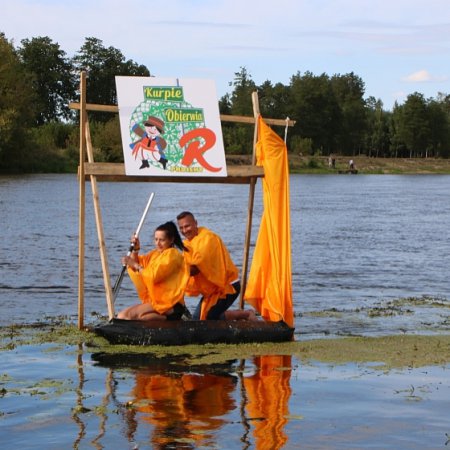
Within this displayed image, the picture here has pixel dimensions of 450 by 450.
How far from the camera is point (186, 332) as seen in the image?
41.8ft

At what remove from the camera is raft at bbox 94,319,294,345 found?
12.7m

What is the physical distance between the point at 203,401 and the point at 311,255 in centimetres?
1783

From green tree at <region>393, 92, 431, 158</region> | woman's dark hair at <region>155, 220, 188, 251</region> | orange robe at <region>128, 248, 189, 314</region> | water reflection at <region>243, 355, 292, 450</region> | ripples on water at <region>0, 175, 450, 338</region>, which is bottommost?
ripples on water at <region>0, 175, 450, 338</region>

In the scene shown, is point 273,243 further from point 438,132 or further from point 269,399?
point 438,132

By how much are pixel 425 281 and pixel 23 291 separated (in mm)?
8056

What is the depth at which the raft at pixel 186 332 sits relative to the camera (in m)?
12.7

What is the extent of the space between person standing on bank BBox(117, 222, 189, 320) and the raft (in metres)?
0.22

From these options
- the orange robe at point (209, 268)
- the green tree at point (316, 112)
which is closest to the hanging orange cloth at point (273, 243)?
the orange robe at point (209, 268)

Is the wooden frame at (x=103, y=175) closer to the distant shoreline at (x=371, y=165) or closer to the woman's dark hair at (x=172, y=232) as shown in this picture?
the woman's dark hair at (x=172, y=232)

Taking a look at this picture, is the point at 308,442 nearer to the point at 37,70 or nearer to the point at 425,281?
the point at 425,281

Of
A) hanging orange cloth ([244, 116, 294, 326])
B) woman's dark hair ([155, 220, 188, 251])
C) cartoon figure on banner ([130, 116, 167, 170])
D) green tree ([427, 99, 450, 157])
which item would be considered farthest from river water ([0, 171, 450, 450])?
green tree ([427, 99, 450, 157])

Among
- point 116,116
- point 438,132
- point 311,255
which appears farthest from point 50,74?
point 311,255

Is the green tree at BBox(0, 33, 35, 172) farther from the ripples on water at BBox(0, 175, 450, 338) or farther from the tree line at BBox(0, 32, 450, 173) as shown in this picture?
the ripples on water at BBox(0, 175, 450, 338)

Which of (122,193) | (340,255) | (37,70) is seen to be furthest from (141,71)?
(340,255)
